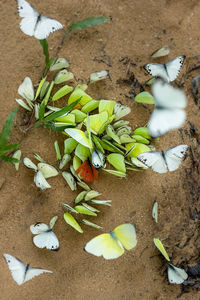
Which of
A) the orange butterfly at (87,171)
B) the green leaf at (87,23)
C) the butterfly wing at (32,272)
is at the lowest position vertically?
the butterfly wing at (32,272)

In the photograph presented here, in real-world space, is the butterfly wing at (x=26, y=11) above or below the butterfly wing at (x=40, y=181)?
above

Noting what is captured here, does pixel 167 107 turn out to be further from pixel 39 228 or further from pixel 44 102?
pixel 39 228

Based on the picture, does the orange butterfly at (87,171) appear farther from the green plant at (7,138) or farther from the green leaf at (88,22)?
the green leaf at (88,22)

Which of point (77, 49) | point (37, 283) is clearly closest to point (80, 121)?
point (77, 49)

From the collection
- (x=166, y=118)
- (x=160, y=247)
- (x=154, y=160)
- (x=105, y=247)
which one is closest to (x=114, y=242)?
(x=105, y=247)

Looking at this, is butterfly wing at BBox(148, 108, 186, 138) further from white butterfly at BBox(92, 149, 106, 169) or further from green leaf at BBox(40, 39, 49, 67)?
green leaf at BBox(40, 39, 49, 67)

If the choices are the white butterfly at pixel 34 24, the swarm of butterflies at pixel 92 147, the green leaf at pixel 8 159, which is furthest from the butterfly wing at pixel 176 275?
the white butterfly at pixel 34 24

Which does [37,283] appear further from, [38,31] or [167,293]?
[38,31]
